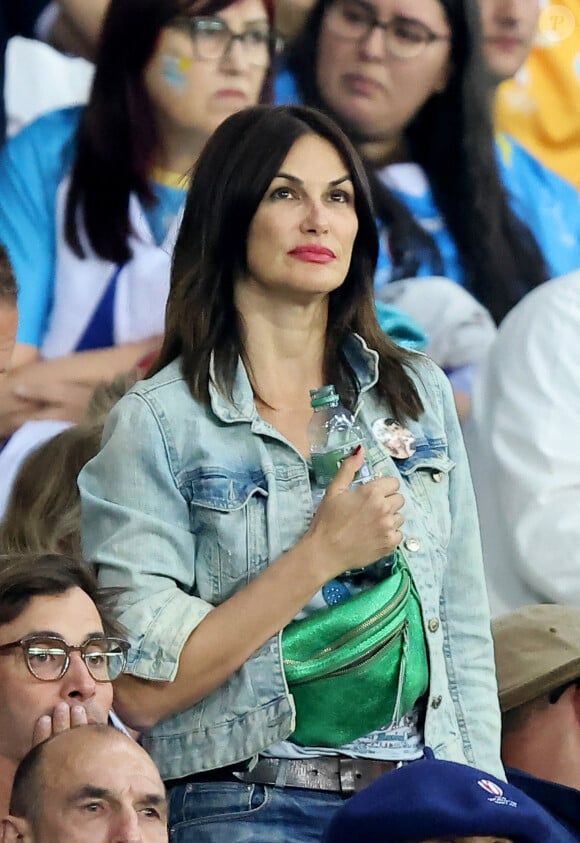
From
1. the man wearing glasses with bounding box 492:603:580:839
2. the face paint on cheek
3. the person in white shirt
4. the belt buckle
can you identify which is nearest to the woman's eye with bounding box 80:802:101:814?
the belt buckle

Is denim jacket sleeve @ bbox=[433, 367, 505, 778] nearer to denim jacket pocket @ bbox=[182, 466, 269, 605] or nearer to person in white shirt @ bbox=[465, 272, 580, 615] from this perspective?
denim jacket pocket @ bbox=[182, 466, 269, 605]

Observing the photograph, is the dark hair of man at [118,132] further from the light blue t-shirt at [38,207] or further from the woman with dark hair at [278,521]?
the woman with dark hair at [278,521]

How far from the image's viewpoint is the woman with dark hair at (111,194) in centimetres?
306

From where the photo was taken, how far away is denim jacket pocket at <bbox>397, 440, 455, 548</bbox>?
2.09 meters

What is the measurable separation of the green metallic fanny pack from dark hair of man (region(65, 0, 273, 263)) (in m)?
1.39

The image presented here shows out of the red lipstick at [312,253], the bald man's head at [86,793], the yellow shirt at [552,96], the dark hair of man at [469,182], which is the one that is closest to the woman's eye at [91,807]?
the bald man's head at [86,793]

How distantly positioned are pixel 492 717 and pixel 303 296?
2.03ft

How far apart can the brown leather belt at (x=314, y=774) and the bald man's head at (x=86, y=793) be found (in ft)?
0.77

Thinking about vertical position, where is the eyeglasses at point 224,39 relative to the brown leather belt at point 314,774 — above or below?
above

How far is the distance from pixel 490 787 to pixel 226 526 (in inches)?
17.8

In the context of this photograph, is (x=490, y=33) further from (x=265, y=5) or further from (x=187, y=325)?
(x=187, y=325)

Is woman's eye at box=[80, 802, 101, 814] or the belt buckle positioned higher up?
woman's eye at box=[80, 802, 101, 814]

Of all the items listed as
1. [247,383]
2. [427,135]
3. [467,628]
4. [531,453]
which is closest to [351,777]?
[467,628]

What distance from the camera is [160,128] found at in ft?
10.4
